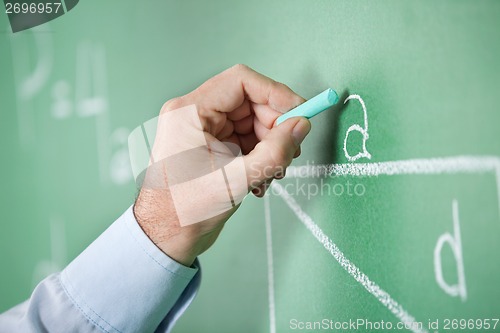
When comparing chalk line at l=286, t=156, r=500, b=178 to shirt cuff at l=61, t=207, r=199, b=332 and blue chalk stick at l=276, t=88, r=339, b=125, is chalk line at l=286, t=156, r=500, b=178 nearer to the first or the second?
blue chalk stick at l=276, t=88, r=339, b=125

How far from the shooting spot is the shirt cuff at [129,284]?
2.03ft

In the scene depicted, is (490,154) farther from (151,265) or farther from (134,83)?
(134,83)

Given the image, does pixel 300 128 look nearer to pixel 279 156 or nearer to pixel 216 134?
pixel 279 156

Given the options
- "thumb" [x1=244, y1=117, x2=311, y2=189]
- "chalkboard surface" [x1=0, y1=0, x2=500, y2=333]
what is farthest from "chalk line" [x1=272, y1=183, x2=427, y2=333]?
"thumb" [x1=244, y1=117, x2=311, y2=189]

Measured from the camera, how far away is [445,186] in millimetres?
375

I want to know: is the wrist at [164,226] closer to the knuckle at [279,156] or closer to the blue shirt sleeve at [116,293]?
the blue shirt sleeve at [116,293]

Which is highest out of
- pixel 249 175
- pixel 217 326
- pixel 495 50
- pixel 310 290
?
pixel 495 50

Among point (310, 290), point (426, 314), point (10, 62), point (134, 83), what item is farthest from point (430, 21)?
point (10, 62)

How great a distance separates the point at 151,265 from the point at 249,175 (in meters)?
0.18

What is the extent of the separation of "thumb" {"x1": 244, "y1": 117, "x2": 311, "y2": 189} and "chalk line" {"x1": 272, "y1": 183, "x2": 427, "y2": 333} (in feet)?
0.35

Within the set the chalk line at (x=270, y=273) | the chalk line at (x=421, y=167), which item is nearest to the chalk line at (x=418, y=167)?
the chalk line at (x=421, y=167)

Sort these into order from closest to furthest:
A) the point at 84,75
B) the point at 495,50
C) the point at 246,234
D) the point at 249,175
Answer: the point at 495,50 < the point at 249,175 < the point at 246,234 < the point at 84,75

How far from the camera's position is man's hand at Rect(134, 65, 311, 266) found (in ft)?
1.82

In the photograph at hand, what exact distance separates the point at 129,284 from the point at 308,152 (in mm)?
276
